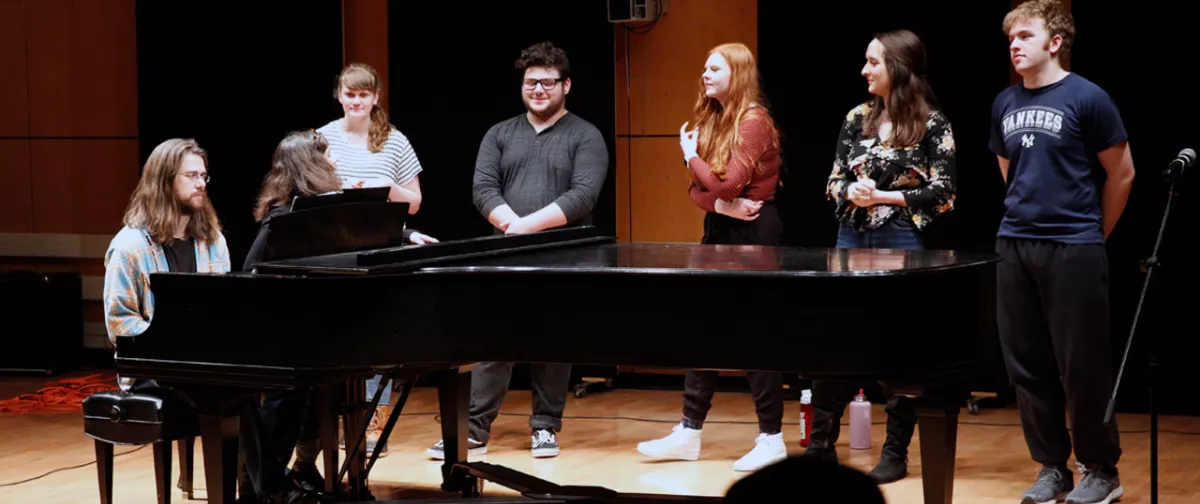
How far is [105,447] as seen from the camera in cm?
437

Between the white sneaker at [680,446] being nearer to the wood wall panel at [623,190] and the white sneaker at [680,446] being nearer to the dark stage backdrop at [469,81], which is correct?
the dark stage backdrop at [469,81]

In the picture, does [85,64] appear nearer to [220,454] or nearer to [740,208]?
[740,208]

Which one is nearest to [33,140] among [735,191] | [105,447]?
[105,447]

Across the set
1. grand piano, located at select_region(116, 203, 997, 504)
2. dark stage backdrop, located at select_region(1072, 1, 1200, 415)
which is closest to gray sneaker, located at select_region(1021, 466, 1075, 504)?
grand piano, located at select_region(116, 203, 997, 504)

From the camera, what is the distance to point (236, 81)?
740 centimetres

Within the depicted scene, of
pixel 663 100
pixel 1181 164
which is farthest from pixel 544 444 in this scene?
pixel 1181 164

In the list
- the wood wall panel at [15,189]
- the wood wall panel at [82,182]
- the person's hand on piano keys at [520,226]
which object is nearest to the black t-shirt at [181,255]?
the person's hand on piano keys at [520,226]

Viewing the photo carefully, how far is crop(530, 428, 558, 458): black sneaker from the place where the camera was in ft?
18.0

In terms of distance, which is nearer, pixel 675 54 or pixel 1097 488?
pixel 1097 488

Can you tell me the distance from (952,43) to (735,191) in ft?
5.49

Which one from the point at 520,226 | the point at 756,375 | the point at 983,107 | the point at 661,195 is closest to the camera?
the point at 756,375

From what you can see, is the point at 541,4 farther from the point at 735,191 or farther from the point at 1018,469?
the point at 1018,469

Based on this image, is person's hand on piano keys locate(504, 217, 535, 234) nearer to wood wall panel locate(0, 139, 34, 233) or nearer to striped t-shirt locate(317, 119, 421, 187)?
Result: striped t-shirt locate(317, 119, 421, 187)

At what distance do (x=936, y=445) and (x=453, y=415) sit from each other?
1.65 metres
